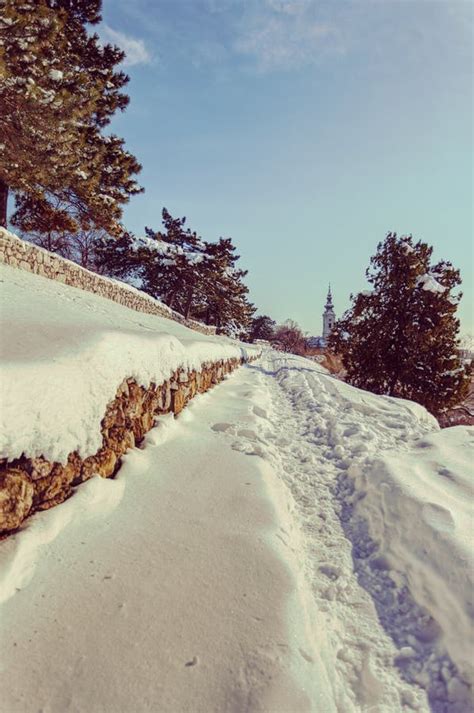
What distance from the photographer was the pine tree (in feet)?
21.6

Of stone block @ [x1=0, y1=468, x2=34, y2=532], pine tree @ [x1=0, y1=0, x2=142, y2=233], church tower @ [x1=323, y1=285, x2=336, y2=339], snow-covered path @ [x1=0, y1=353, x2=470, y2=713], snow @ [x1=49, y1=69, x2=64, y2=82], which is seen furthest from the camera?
church tower @ [x1=323, y1=285, x2=336, y2=339]

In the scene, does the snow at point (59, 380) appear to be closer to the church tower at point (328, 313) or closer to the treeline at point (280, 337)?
the treeline at point (280, 337)

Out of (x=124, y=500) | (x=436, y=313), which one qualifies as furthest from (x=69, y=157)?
(x=436, y=313)

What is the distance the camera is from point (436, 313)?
12.2m

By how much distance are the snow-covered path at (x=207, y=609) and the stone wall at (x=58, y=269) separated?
321 inches

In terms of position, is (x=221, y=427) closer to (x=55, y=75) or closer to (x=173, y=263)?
(x=55, y=75)

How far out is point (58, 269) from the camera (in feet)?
32.3

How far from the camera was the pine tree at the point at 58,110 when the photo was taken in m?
6.58

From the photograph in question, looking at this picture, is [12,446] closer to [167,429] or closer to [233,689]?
[233,689]

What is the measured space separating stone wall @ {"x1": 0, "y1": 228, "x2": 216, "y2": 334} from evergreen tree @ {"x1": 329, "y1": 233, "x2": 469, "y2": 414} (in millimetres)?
8567

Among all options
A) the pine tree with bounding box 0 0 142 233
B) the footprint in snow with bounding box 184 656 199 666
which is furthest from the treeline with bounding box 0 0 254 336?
the footprint in snow with bounding box 184 656 199 666

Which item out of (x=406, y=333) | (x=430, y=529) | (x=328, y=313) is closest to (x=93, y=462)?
(x=430, y=529)

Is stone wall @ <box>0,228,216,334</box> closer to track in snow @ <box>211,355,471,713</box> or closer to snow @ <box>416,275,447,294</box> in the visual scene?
track in snow @ <box>211,355,471,713</box>

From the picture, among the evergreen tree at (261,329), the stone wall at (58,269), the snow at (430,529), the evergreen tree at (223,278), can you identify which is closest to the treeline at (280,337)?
the evergreen tree at (261,329)
